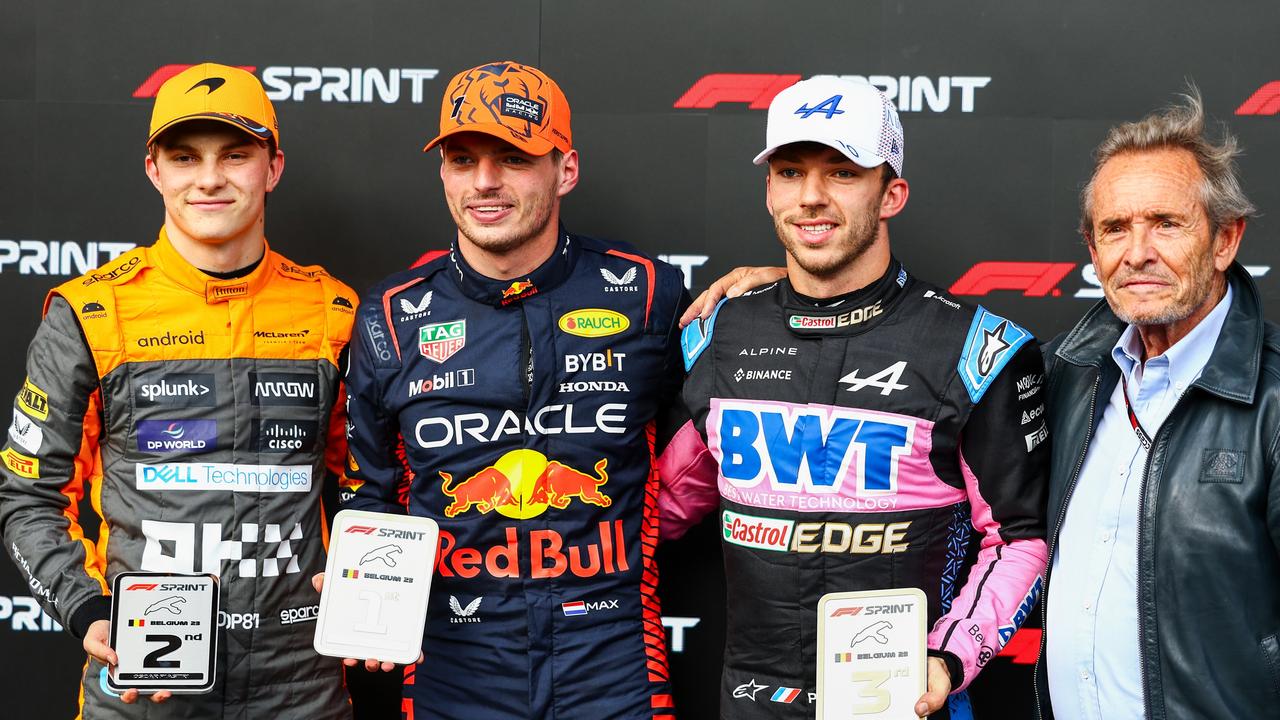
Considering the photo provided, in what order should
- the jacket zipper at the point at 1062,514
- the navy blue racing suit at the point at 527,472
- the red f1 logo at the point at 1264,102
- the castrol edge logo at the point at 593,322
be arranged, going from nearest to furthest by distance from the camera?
the jacket zipper at the point at 1062,514 → the navy blue racing suit at the point at 527,472 → the castrol edge logo at the point at 593,322 → the red f1 logo at the point at 1264,102

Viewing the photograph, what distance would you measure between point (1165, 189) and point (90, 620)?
7.48 ft

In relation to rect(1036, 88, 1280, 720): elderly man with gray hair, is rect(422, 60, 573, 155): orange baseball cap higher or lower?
higher

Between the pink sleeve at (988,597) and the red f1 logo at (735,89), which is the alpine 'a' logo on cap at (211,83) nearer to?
the red f1 logo at (735,89)

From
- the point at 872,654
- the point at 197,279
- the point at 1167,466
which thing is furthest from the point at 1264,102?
the point at 197,279

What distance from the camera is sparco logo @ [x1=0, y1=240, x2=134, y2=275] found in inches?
126

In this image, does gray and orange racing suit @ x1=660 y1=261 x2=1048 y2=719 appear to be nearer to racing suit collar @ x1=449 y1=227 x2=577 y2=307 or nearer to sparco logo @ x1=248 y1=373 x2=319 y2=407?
racing suit collar @ x1=449 y1=227 x2=577 y2=307

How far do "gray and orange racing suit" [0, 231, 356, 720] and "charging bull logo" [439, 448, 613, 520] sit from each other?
0.40 m

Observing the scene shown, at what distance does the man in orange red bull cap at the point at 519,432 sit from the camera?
2.49m

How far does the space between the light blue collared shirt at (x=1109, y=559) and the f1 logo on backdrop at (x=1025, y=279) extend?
90 cm

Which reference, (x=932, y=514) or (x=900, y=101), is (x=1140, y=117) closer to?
(x=900, y=101)

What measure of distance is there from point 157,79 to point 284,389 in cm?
112

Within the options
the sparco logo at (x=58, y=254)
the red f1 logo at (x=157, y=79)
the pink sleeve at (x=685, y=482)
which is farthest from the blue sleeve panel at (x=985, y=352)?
the sparco logo at (x=58, y=254)

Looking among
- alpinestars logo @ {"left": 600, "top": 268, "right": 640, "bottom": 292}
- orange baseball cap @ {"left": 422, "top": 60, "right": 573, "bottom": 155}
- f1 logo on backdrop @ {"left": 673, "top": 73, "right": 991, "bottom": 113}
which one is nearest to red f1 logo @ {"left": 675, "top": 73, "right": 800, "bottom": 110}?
f1 logo on backdrop @ {"left": 673, "top": 73, "right": 991, "bottom": 113}

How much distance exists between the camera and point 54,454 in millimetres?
2551
